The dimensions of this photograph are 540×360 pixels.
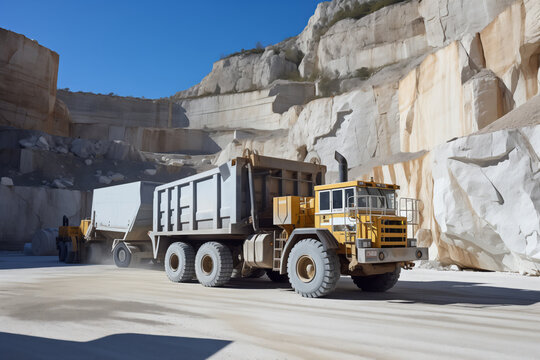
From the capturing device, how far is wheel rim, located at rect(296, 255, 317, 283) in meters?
8.49

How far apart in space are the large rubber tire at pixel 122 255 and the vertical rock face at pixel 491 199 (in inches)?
436

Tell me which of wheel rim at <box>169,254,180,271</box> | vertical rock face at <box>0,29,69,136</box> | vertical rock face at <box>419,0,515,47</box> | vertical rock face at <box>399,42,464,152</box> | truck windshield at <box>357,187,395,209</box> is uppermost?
A: vertical rock face at <box>419,0,515,47</box>

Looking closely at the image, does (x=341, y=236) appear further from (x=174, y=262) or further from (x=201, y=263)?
(x=174, y=262)

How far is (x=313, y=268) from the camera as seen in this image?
850 centimetres

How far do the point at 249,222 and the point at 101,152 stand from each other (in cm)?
3615

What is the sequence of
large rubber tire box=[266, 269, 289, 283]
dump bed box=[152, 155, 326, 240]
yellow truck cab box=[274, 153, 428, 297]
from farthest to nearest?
1. large rubber tire box=[266, 269, 289, 283]
2. dump bed box=[152, 155, 326, 240]
3. yellow truck cab box=[274, 153, 428, 297]

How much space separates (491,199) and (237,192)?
8.31 meters

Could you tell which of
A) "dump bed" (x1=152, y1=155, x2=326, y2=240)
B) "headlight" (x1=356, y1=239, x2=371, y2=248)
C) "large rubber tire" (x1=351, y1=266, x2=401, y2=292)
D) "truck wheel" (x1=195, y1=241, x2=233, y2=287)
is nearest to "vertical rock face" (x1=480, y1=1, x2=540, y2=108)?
"dump bed" (x1=152, y1=155, x2=326, y2=240)

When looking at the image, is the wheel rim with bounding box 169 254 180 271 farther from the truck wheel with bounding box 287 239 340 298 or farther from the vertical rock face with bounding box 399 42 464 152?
the vertical rock face with bounding box 399 42 464 152

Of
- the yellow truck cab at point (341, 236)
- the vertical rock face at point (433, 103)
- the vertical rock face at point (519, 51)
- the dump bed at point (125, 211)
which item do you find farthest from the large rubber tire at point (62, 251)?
the vertical rock face at point (519, 51)

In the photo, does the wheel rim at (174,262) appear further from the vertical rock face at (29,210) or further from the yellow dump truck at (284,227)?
the vertical rock face at (29,210)

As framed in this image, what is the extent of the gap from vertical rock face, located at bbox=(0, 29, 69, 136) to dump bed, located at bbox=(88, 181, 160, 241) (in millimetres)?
30670

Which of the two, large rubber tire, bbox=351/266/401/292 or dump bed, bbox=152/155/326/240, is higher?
dump bed, bbox=152/155/326/240

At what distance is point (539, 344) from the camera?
189 inches
